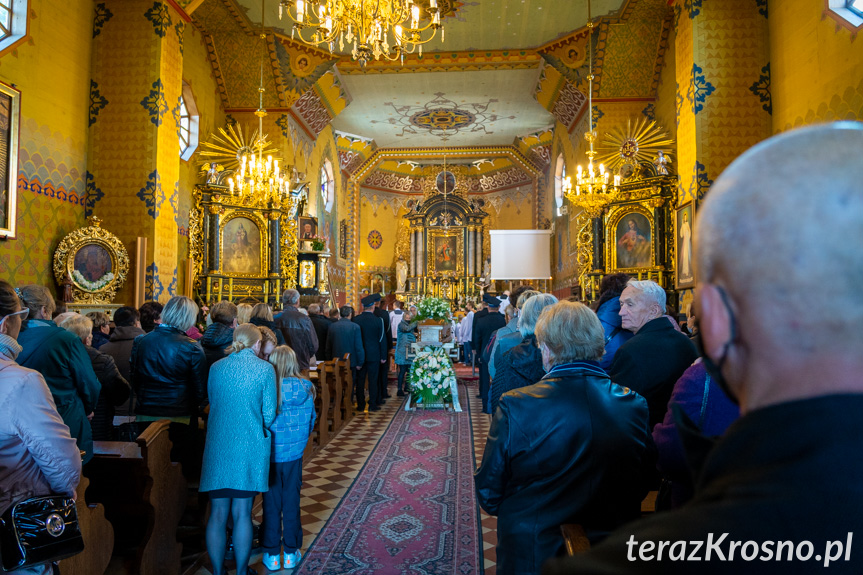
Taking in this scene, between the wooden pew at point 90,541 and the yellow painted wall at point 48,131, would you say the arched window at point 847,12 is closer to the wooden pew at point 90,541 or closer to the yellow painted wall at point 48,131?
the wooden pew at point 90,541

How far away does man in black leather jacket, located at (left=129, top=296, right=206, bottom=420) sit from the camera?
12.1 ft

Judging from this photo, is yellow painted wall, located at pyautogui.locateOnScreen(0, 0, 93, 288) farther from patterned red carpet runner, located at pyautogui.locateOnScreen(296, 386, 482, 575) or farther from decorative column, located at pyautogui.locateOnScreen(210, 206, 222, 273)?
patterned red carpet runner, located at pyautogui.locateOnScreen(296, 386, 482, 575)

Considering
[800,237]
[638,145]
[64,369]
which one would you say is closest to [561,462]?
[800,237]

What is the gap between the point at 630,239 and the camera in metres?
11.1

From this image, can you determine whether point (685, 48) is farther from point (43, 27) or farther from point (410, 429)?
point (43, 27)

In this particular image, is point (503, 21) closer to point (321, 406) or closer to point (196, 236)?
point (196, 236)

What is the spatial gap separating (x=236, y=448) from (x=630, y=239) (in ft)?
31.3

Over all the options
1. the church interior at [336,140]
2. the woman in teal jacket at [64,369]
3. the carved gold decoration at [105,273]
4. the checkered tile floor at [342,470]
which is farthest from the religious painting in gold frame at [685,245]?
the carved gold decoration at [105,273]

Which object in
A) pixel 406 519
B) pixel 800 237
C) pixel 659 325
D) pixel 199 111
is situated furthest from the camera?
pixel 199 111

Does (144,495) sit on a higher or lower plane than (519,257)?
lower

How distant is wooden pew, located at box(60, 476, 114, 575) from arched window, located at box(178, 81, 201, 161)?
32.8 ft

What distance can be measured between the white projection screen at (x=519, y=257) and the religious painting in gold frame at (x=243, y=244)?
26.0 ft

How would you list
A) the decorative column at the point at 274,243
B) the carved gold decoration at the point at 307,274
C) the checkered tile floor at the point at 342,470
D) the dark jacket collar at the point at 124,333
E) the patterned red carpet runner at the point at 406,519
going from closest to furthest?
the patterned red carpet runner at the point at 406,519 < the checkered tile floor at the point at 342,470 < the dark jacket collar at the point at 124,333 < the decorative column at the point at 274,243 < the carved gold decoration at the point at 307,274

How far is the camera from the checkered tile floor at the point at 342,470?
4004 millimetres
